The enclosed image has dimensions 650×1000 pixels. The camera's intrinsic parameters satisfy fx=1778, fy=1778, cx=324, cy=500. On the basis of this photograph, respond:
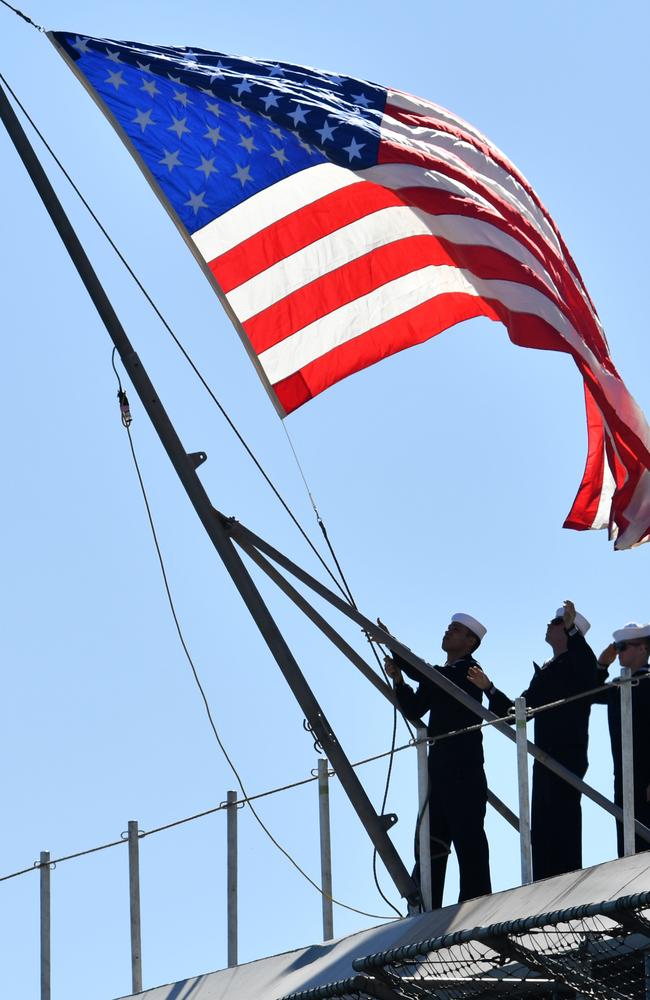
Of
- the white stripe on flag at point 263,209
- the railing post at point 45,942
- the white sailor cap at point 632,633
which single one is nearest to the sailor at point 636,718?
the white sailor cap at point 632,633

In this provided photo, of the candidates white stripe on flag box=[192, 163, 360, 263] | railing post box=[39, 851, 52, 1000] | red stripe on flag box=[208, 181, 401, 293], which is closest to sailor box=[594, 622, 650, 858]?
red stripe on flag box=[208, 181, 401, 293]

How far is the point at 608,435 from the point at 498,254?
1.34 metres

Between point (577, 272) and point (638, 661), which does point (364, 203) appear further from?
point (638, 661)

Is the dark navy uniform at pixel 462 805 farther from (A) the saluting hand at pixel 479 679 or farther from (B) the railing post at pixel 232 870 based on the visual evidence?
(B) the railing post at pixel 232 870

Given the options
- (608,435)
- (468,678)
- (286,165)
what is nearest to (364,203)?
(286,165)

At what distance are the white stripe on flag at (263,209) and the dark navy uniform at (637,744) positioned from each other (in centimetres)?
392

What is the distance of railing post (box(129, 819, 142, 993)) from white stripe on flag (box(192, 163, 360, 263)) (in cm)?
397

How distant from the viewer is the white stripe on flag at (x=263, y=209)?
1176cm

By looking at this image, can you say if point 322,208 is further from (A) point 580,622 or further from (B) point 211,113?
(A) point 580,622

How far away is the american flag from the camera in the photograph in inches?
453

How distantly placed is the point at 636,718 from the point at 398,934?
70.9 inches

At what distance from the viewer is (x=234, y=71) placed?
12.1 meters

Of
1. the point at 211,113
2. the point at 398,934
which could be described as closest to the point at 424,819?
the point at 398,934

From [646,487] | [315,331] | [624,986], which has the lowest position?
[624,986]
